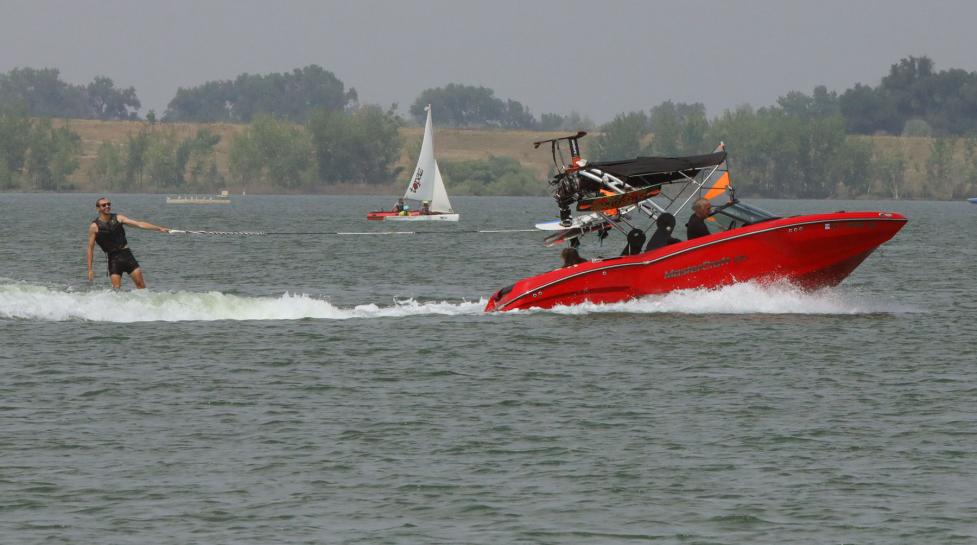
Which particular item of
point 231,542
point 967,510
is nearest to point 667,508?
point 967,510

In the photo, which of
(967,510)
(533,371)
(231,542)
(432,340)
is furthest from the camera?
(432,340)

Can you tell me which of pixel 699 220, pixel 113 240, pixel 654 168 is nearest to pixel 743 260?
pixel 699 220

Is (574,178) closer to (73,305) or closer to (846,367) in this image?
(846,367)

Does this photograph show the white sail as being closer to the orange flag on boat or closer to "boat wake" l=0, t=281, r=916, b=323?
"boat wake" l=0, t=281, r=916, b=323

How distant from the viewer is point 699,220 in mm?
29109

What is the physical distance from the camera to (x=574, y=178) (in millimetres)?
29500

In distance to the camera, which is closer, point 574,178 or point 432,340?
point 432,340

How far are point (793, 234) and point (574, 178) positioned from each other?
4026mm

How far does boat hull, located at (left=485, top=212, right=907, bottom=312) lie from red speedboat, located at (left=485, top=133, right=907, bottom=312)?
2 cm

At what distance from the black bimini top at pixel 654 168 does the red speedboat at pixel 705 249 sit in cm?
2

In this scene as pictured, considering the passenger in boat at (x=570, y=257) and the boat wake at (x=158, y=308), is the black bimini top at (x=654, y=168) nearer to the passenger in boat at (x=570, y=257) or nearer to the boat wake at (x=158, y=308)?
the passenger in boat at (x=570, y=257)

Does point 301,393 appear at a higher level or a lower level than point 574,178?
lower

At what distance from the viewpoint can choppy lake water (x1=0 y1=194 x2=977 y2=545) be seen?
15.0 metres

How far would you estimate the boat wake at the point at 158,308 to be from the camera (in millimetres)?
29094
